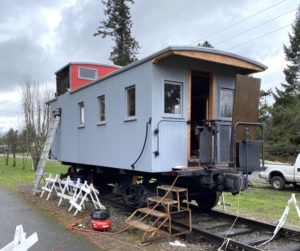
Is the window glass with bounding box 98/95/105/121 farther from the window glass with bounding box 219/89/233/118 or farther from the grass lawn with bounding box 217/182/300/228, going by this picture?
the grass lawn with bounding box 217/182/300/228

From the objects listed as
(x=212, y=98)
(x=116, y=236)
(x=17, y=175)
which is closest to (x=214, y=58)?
(x=212, y=98)

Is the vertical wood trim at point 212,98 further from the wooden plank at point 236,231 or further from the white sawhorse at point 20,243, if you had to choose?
the white sawhorse at point 20,243

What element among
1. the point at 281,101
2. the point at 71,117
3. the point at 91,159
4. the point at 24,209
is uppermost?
the point at 281,101

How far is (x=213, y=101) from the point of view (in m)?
6.90

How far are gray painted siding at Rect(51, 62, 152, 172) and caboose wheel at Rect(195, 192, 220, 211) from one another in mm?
2214

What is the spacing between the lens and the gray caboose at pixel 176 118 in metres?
6.05

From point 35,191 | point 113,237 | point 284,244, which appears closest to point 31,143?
point 35,191

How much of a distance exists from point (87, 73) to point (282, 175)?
946cm

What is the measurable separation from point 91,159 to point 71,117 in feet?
7.81

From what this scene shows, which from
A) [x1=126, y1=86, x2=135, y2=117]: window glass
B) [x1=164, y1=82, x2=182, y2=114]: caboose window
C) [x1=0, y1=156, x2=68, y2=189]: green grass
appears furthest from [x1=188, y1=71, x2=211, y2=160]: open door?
[x1=0, y1=156, x2=68, y2=189]: green grass

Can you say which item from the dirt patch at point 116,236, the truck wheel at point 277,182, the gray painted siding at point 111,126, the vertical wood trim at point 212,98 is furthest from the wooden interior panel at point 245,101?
the truck wheel at point 277,182

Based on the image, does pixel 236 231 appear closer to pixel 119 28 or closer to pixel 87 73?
pixel 87 73

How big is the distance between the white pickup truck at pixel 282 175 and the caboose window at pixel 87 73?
8.82 m

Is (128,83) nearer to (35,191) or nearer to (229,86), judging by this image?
(229,86)
